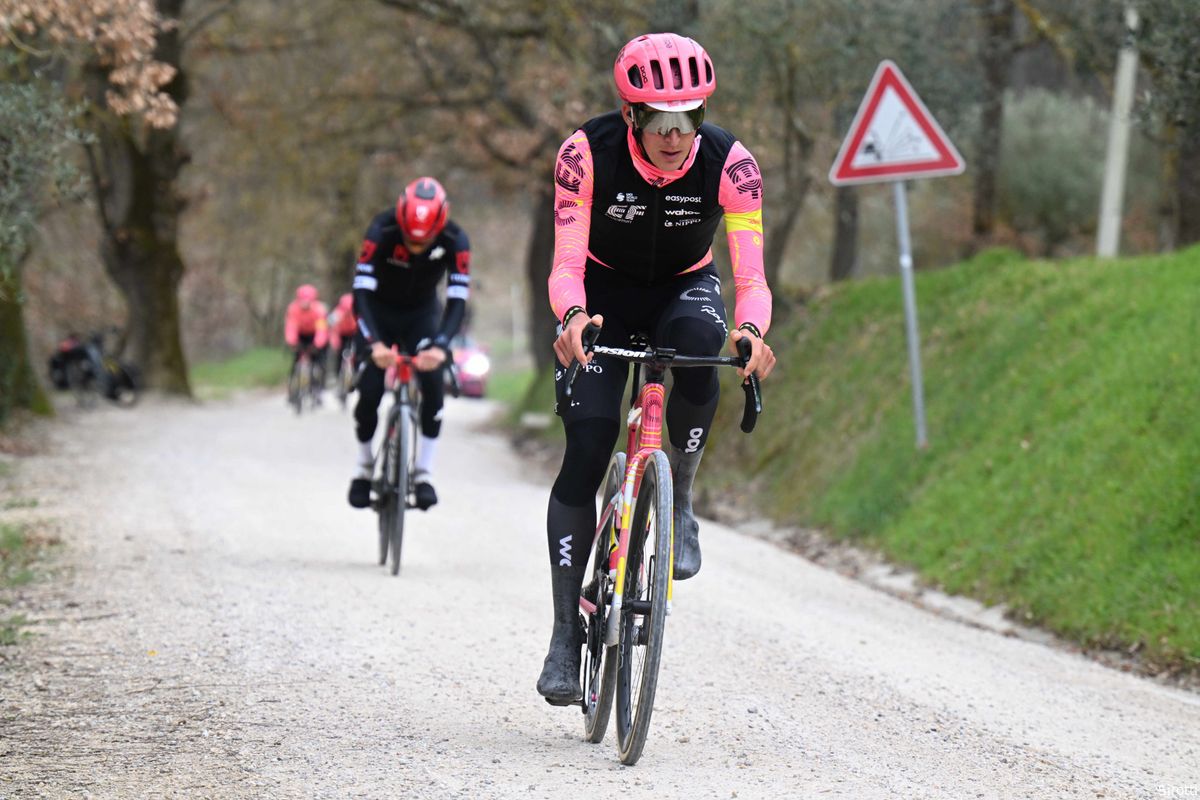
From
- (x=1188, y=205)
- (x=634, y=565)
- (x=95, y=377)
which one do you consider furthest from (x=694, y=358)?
(x=95, y=377)

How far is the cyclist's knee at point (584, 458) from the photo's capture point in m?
5.28

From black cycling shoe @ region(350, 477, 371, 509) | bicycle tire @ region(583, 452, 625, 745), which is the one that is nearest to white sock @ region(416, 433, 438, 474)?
black cycling shoe @ region(350, 477, 371, 509)

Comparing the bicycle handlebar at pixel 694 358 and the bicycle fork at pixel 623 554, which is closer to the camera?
the bicycle handlebar at pixel 694 358

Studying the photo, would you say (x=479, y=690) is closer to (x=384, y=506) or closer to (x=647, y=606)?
(x=647, y=606)

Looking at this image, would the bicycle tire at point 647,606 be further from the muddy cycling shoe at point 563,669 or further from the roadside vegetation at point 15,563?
the roadside vegetation at point 15,563

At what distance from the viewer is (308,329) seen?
26750 millimetres

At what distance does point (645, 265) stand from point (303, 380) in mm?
22317

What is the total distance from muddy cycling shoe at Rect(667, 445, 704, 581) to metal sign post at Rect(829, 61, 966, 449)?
6.69 meters

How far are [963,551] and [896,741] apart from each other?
193 inches

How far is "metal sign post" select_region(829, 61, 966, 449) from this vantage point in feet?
38.4

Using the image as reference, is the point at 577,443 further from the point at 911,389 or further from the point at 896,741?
the point at 911,389

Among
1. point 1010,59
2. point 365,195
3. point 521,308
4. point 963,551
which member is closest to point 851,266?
point 1010,59

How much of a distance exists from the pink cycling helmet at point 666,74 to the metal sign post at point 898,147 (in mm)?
6954

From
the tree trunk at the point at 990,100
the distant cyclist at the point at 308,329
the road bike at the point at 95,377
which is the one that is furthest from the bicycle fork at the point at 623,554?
the road bike at the point at 95,377
